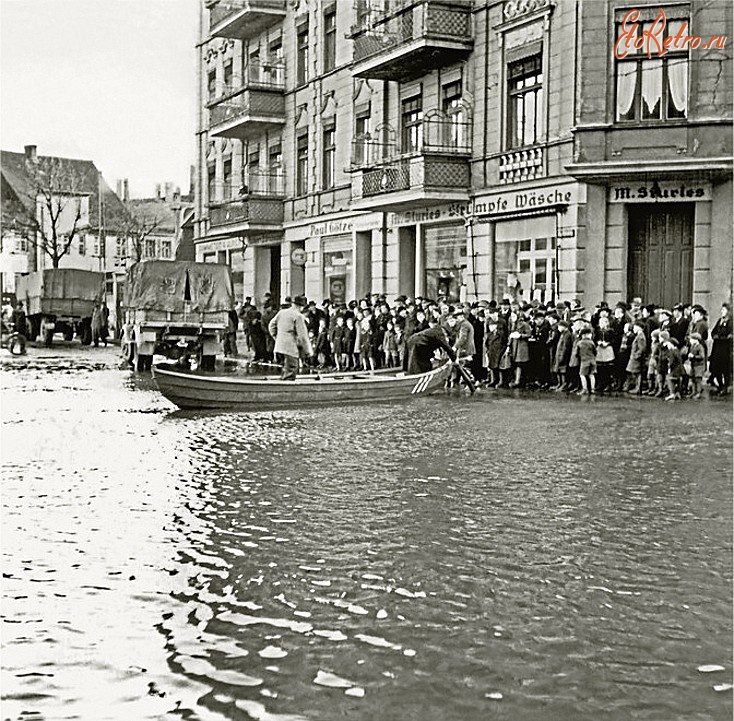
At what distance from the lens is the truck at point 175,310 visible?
28531 mm

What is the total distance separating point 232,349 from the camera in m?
36.6

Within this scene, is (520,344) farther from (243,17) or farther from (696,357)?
(243,17)

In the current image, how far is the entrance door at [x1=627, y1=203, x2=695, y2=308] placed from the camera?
24.8m

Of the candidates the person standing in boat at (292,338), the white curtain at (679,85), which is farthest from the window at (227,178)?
the person standing in boat at (292,338)

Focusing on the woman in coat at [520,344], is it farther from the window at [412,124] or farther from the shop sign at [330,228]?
the shop sign at [330,228]

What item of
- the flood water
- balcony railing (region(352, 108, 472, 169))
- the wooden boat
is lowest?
the flood water

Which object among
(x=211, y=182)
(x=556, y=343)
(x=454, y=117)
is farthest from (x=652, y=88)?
(x=211, y=182)

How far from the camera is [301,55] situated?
39.8m

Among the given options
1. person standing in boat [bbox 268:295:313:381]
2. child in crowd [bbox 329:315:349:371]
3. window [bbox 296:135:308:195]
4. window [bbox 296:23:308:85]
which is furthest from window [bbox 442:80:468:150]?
person standing in boat [bbox 268:295:313:381]

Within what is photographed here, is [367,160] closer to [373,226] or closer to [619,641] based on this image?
[373,226]

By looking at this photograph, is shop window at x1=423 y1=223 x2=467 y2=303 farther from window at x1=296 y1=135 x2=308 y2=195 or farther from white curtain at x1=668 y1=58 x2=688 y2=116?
window at x1=296 y1=135 x2=308 y2=195

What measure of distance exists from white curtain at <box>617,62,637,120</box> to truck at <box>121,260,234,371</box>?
10856 mm

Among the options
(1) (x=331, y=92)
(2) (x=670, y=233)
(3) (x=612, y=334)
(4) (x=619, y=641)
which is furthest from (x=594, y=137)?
(4) (x=619, y=641)

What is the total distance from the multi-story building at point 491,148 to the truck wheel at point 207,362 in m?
6.47
